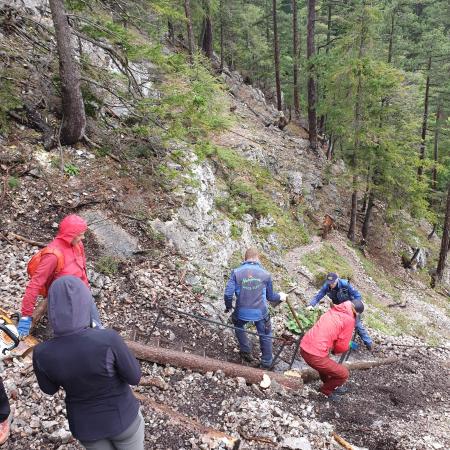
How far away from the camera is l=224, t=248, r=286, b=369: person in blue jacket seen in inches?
269

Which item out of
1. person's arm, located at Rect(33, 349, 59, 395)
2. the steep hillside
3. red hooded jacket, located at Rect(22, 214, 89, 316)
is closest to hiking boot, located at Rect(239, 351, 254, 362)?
the steep hillside

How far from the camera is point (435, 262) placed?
24.7 metres

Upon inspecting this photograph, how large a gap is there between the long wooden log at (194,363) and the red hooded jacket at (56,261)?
5.20ft

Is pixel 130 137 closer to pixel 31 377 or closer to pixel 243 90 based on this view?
pixel 31 377

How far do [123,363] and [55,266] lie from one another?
2.44 meters

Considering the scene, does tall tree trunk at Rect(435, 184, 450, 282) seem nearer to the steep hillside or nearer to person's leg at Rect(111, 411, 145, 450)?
the steep hillside

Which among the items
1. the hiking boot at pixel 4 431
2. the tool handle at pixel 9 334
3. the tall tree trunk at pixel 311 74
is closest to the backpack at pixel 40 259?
the tool handle at pixel 9 334

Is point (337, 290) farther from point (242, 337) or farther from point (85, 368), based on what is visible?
point (85, 368)

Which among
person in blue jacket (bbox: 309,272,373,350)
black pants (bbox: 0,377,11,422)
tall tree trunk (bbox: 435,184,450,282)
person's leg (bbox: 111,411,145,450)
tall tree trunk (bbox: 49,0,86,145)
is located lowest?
tall tree trunk (bbox: 435,184,450,282)

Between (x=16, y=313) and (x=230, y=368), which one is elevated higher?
(x=16, y=313)

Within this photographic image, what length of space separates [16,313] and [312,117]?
19.2 m

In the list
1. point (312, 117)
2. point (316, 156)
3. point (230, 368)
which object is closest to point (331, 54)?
point (312, 117)

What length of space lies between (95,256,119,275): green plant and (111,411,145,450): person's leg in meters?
4.48

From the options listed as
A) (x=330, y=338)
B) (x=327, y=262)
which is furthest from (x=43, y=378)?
(x=327, y=262)
